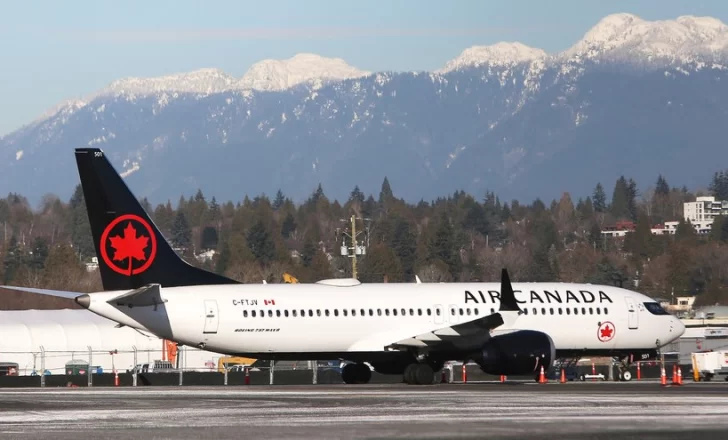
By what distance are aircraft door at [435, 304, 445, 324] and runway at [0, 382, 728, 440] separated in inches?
241

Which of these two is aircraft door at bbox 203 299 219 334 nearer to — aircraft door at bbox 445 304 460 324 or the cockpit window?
aircraft door at bbox 445 304 460 324

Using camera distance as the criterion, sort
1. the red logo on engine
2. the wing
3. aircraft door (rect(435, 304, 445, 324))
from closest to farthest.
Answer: the wing, aircraft door (rect(435, 304, 445, 324)), the red logo on engine

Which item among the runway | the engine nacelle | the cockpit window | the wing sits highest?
the cockpit window

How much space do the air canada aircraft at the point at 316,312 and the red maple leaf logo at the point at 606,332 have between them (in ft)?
2.07

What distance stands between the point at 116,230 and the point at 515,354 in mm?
13270

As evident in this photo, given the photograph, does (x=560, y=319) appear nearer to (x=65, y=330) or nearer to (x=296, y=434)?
(x=296, y=434)

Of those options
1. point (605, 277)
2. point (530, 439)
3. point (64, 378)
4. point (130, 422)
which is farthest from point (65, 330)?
point (605, 277)

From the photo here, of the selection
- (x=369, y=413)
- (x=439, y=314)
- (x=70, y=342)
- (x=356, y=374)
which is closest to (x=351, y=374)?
(x=356, y=374)

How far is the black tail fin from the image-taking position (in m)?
47.4

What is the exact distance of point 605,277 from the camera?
18050 centimetres

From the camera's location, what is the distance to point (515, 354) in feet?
158

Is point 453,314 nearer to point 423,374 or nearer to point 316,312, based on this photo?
point 423,374

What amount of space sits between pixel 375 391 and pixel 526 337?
24.2ft

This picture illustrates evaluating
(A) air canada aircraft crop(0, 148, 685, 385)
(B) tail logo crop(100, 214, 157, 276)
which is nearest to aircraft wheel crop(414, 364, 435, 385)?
(A) air canada aircraft crop(0, 148, 685, 385)
